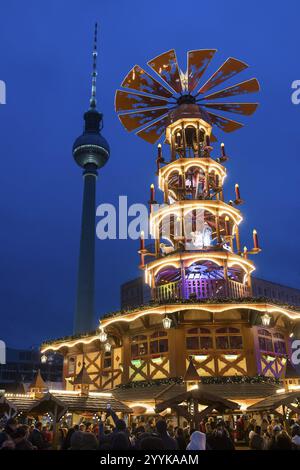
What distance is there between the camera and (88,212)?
337 ft

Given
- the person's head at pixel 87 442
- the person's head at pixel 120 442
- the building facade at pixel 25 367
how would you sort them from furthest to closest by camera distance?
1. the building facade at pixel 25 367
2. the person's head at pixel 87 442
3. the person's head at pixel 120 442

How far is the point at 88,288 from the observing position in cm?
9719

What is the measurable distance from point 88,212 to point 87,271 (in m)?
14.2

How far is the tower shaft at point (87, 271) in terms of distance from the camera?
306ft

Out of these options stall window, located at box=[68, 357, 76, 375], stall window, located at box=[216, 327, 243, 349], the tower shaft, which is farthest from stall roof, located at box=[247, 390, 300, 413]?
the tower shaft

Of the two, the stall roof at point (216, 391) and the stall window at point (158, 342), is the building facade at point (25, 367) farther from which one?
the stall roof at point (216, 391)

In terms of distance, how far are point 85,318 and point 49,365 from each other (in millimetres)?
23732

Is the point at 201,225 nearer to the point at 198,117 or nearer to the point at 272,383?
the point at 198,117

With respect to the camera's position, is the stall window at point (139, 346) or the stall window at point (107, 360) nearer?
the stall window at point (139, 346)

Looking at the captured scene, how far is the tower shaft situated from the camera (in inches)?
3672

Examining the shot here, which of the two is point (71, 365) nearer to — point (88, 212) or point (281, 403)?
point (281, 403)

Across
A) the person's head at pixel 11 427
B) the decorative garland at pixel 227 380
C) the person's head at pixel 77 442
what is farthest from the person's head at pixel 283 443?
the decorative garland at pixel 227 380
